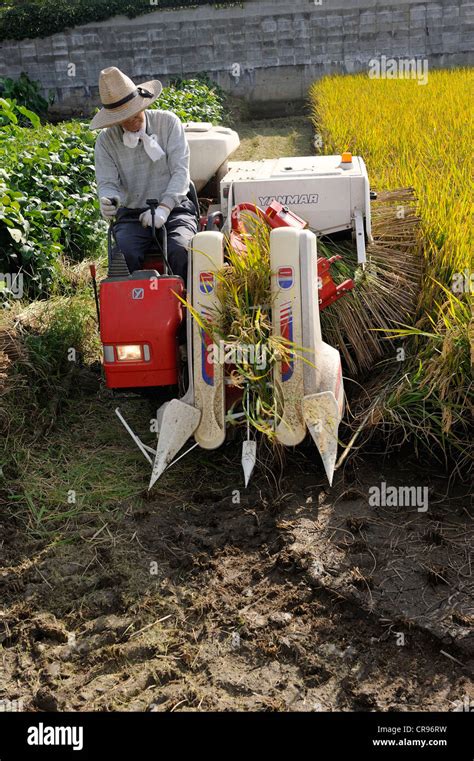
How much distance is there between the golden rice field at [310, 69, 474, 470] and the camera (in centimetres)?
361

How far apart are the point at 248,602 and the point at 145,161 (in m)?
2.52

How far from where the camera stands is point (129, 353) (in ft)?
11.7

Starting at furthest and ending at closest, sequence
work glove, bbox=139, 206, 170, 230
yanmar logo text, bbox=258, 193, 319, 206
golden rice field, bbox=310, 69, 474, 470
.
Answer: yanmar logo text, bbox=258, 193, 319, 206, work glove, bbox=139, 206, 170, 230, golden rice field, bbox=310, 69, 474, 470

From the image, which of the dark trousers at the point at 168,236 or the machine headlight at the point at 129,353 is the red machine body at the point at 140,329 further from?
the dark trousers at the point at 168,236

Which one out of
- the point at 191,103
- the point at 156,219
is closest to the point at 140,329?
the point at 156,219

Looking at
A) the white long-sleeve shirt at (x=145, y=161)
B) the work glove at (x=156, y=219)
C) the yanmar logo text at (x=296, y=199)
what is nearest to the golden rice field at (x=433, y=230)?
the yanmar logo text at (x=296, y=199)

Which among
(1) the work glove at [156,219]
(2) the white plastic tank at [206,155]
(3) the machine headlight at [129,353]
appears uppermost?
(2) the white plastic tank at [206,155]

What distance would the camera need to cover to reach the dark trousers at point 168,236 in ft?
13.5

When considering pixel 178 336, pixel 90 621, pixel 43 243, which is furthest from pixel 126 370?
pixel 43 243

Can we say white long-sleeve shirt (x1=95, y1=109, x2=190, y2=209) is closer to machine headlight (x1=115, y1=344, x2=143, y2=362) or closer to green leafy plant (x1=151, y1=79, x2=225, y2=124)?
machine headlight (x1=115, y1=344, x2=143, y2=362)

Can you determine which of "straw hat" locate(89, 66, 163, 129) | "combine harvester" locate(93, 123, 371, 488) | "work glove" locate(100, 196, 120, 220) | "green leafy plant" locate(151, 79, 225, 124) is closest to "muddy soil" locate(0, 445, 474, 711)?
"combine harvester" locate(93, 123, 371, 488)

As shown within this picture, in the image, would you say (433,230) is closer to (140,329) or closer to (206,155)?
(206,155)

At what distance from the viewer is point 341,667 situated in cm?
262

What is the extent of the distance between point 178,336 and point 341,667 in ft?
5.50
